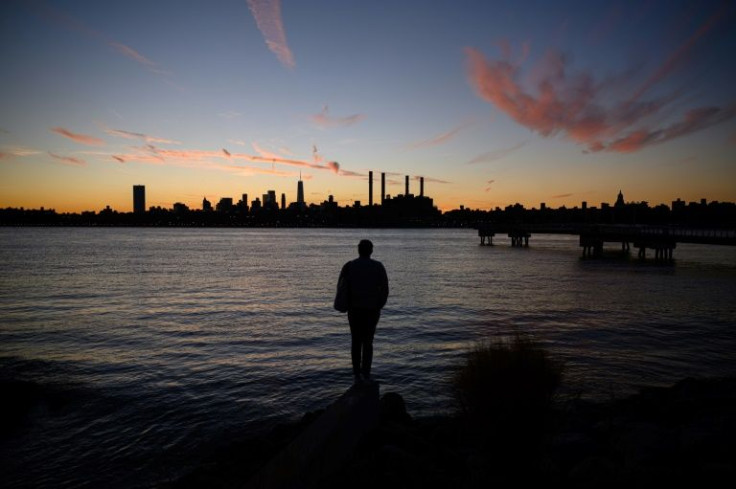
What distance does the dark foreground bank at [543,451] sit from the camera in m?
5.47

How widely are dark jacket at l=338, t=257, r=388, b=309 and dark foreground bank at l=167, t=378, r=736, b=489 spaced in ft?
6.55

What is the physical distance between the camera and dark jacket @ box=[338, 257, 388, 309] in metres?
7.46

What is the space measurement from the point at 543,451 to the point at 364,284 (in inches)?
132

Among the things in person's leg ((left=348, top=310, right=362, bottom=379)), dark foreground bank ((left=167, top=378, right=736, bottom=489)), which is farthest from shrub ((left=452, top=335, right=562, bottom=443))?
person's leg ((left=348, top=310, right=362, bottom=379))

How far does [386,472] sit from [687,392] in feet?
22.8

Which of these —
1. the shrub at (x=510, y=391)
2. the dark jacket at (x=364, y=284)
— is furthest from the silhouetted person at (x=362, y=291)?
the shrub at (x=510, y=391)

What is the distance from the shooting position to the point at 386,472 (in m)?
6.03

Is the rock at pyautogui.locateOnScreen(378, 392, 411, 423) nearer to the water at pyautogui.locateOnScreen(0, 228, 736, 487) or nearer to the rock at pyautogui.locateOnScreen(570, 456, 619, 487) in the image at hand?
the water at pyautogui.locateOnScreen(0, 228, 736, 487)

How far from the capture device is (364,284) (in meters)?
7.46

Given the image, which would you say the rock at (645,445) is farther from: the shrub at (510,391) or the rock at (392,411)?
the rock at (392,411)

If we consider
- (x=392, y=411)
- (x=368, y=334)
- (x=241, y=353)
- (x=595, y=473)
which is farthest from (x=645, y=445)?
(x=241, y=353)

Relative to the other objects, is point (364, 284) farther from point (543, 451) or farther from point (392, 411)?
point (543, 451)

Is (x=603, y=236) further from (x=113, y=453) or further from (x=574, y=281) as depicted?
(x=113, y=453)

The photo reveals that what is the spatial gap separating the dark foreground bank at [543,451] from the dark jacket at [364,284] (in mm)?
1996
